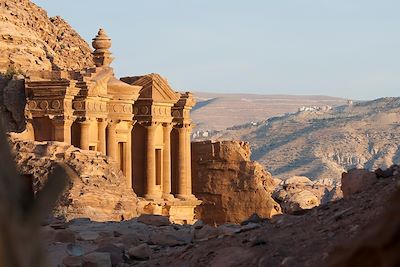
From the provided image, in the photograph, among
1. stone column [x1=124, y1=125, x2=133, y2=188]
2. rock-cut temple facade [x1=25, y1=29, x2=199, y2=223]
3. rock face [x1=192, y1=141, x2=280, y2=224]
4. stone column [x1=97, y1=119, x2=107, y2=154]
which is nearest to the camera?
rock-cut temple facade [x1=25, y1=29, x2=199, y2=223]

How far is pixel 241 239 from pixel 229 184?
29.8 m

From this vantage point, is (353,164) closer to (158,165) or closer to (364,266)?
(158,165)

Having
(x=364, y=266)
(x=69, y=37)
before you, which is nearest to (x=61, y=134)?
(x=69, y=37)

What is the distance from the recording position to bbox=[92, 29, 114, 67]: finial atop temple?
35.4 meters

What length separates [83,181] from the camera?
20328mm

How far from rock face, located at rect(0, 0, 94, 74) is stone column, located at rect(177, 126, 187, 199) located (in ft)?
17.3

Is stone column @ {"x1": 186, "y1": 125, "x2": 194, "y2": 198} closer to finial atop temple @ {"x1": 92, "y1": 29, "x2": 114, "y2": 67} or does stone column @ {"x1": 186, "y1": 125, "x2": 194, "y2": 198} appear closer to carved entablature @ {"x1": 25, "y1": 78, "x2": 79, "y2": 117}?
finial atop temple @ {"x1": 92, "y1": 29, "x2": 114, "y2": 67}

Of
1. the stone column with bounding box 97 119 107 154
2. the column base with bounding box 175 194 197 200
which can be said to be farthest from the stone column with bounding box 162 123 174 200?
the stone column with bounding box 97 119 107 154

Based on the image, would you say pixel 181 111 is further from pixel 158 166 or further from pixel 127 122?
pixel 127 122

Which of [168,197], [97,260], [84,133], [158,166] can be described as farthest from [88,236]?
[158,166]

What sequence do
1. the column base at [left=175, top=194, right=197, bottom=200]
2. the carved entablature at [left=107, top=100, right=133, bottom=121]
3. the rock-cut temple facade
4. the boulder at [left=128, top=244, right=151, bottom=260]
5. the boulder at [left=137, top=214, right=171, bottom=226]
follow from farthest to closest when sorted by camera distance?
the column base at [left=175, top=194, right=197, bottom=200]
the carved entablature at [left=107, top=100, right=133, bottom=121]
the rock-cut temple facade
the boulder at [left=137, top=214, right=171, bottom=226]
the boulder at [left=128, top=244, right=151, bottom=260]

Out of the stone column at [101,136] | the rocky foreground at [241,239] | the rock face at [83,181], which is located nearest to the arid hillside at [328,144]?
the stone column at [101,136]

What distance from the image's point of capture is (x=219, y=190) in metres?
39.3

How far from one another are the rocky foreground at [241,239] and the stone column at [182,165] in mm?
25034
